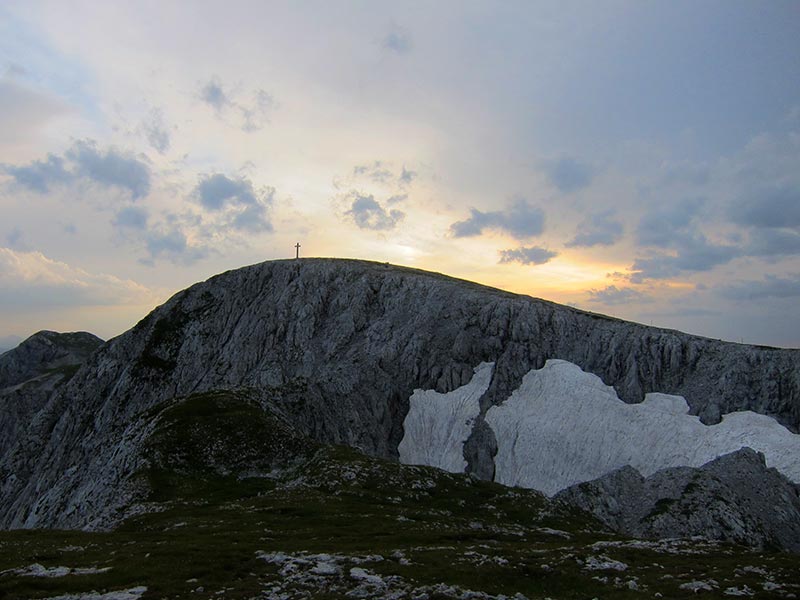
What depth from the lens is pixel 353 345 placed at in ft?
348

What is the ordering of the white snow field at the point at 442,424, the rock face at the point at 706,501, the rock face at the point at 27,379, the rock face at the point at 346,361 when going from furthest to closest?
the rock face at the point at 27,379 → the white snow field at the point at 442,424 → the rock face at the point at 346,361 → the rock face at the point at 706,501

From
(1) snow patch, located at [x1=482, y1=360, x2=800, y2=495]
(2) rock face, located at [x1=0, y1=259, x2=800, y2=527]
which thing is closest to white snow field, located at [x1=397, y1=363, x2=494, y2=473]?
(2) rock face, located at [x1=0, y1=259, x2=800, y2=527]

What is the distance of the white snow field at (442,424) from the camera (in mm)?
86500

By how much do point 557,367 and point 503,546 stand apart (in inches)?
2580

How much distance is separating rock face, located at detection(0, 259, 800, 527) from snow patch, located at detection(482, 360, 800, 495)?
8.95 feet

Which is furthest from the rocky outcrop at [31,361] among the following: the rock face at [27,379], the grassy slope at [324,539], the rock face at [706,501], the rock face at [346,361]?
the rock face at [706,501]

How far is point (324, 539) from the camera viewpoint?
113ft

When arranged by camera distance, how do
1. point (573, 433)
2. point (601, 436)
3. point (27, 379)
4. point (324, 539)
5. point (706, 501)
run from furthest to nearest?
1. point (27, 379)
2. point (573, 433)
3. point (601, 436)
4. point (706, 501)
5. point (324, 539)

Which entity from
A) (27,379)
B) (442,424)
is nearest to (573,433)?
(442,424)

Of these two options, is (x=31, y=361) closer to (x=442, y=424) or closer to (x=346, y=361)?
(x=346, y=361)

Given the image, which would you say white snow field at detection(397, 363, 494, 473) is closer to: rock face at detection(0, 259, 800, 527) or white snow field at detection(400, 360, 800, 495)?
white snow field at detection(400, 360, 800, 495)

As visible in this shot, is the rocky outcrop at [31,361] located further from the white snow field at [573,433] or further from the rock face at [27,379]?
the white snow field at [573,433]

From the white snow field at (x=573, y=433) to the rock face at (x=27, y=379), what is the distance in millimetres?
112687

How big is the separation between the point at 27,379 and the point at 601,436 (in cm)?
17755
